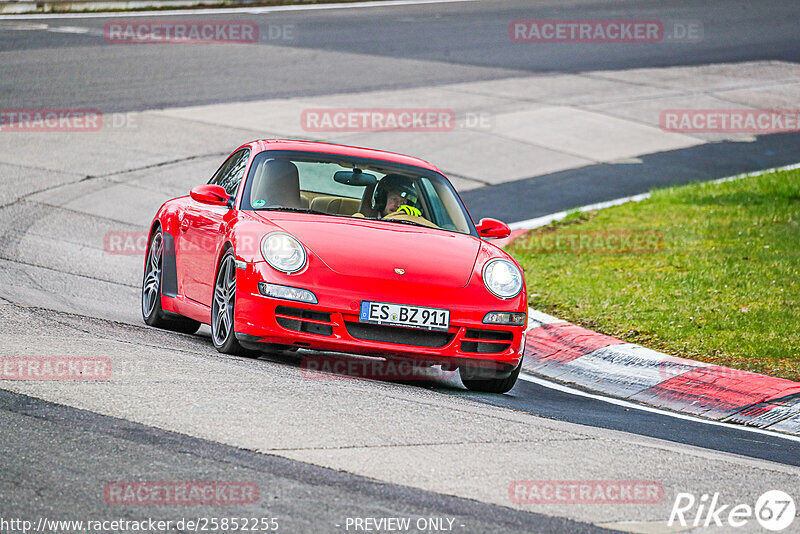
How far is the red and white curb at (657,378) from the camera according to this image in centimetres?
749

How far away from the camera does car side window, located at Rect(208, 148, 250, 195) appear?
28.0ft

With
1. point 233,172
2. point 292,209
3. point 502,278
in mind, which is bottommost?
point 502,278

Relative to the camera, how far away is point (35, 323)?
293 inches

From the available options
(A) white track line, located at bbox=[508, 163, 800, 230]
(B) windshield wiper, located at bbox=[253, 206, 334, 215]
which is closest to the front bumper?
(B) windshield wiper, located at bbox=[253, 206, 334, 215]

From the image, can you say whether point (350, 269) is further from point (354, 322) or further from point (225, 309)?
point (225, 309)

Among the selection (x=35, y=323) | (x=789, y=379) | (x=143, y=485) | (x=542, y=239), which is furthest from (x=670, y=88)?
(x=143, y=485)

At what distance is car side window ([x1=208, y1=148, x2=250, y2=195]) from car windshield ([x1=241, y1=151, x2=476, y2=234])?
0.21 m

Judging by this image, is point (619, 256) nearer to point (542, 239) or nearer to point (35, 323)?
point (542, 239)

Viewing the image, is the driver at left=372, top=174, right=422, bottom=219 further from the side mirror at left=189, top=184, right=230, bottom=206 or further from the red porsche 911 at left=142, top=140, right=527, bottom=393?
the side mirror at left=189, top=184, right=230, bottom=206

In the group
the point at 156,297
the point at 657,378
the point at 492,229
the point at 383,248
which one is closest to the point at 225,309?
the point at 383,248

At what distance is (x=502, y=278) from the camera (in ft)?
24.6

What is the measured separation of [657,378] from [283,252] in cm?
282

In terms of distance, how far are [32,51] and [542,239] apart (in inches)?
518

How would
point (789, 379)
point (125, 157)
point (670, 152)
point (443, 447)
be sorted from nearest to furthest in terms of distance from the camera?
1. point (443, 447)
2. point (789, 379)
3. point (125, 157)
4. point (670, 152)
